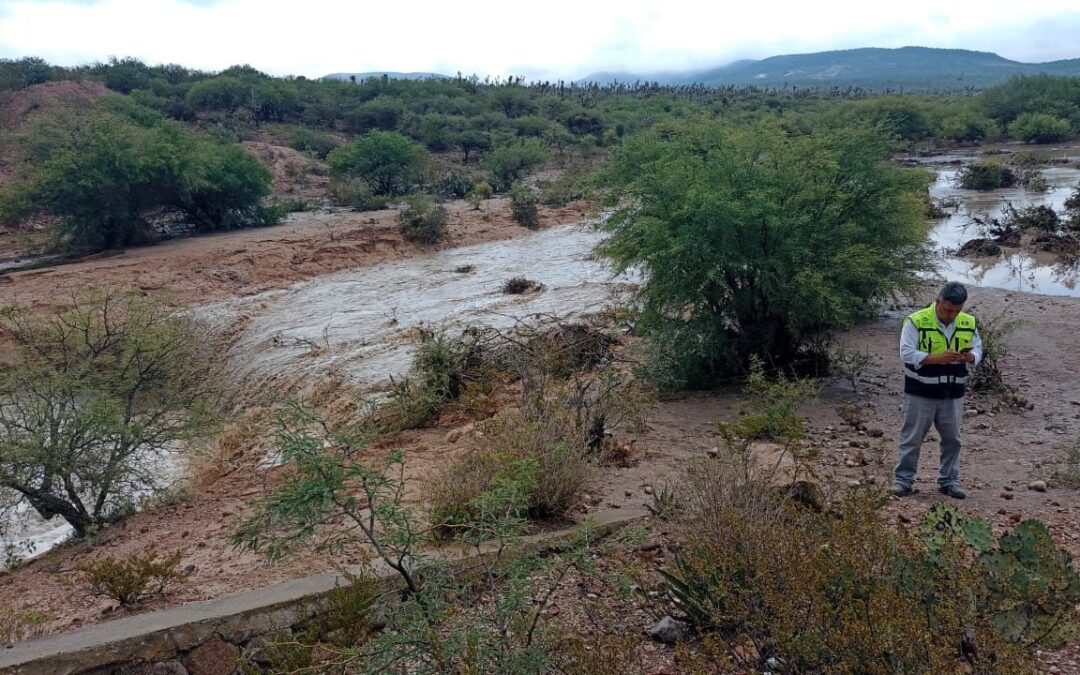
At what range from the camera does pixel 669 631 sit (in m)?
4.06

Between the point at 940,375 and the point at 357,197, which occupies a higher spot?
the point at 940,375

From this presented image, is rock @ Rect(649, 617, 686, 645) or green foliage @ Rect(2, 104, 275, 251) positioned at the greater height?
green foliage @ Rect(2, 104, 275, 251)

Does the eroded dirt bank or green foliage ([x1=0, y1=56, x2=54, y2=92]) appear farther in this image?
green foliage ([x1=0, y1=56, x2=54, y2=92])

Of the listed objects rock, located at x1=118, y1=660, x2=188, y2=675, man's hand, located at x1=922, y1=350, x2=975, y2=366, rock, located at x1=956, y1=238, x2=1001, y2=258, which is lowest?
rock, located at x1=956, y1=238, x2=1001, y2=258

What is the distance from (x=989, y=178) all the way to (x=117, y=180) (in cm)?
3209

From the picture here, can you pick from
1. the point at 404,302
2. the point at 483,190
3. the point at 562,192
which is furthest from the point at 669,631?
the point at 483,190

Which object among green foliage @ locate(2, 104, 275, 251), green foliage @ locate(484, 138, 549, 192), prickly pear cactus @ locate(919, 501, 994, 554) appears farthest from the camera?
green foliage @ locate(484, 138, 549, 192)

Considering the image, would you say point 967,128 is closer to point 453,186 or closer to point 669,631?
point 453,186

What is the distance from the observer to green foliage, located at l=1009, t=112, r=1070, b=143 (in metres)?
44.4

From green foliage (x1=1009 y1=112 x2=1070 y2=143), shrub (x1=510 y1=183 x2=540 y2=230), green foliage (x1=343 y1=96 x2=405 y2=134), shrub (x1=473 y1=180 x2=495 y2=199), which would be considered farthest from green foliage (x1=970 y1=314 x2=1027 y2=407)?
green foliage (x1=1009 y1=112 x2=1070 y2=143)

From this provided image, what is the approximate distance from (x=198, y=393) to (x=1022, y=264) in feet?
59.7

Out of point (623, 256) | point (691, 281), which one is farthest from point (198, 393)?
point (691, 281)

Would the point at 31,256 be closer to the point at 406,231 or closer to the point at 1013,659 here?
the point at 406,231

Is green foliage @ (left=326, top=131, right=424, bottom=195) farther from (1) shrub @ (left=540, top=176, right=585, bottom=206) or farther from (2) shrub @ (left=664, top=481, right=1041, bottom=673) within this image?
(2) shrub @ (left=664, top=481, right=1041, bottom=673)
